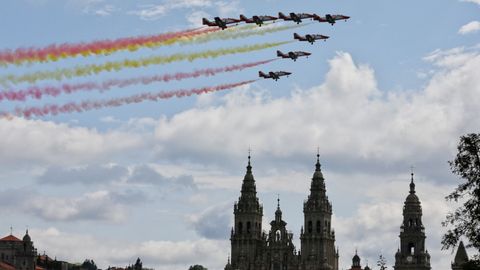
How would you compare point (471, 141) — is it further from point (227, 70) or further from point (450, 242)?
point (227, 70)

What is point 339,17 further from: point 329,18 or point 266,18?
point 266,18

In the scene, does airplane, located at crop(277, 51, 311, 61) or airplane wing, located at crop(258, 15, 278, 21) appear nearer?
airplane wing, located at crop(258, 15, 278, 21)

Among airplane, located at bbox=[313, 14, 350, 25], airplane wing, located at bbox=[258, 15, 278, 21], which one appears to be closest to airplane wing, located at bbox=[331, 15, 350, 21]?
airplane, located at bbox=[313, 14, 350, 25]

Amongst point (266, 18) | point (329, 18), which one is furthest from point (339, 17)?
point (266, 18)

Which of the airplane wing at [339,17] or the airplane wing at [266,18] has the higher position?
the airplane wing at [339,17]

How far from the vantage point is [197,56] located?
125m

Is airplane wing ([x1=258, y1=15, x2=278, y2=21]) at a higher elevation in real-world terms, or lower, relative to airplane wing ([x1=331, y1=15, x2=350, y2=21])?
lower

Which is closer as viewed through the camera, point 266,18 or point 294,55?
point 266,18

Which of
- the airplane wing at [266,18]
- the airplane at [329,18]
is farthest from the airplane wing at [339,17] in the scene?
the airplane wing at [266,18]

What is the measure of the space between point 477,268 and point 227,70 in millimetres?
56286

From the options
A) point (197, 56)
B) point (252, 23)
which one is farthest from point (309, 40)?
point (197, 56)

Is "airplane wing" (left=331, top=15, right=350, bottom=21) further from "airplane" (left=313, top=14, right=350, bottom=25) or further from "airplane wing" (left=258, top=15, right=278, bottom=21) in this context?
"airplane wing" (left=258, top=15, right=278, bottom=21)

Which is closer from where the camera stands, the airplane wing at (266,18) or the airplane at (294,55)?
the airplane wing at (266,18)

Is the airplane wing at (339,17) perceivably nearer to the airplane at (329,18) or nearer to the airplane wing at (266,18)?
the airplane at (329,18)
